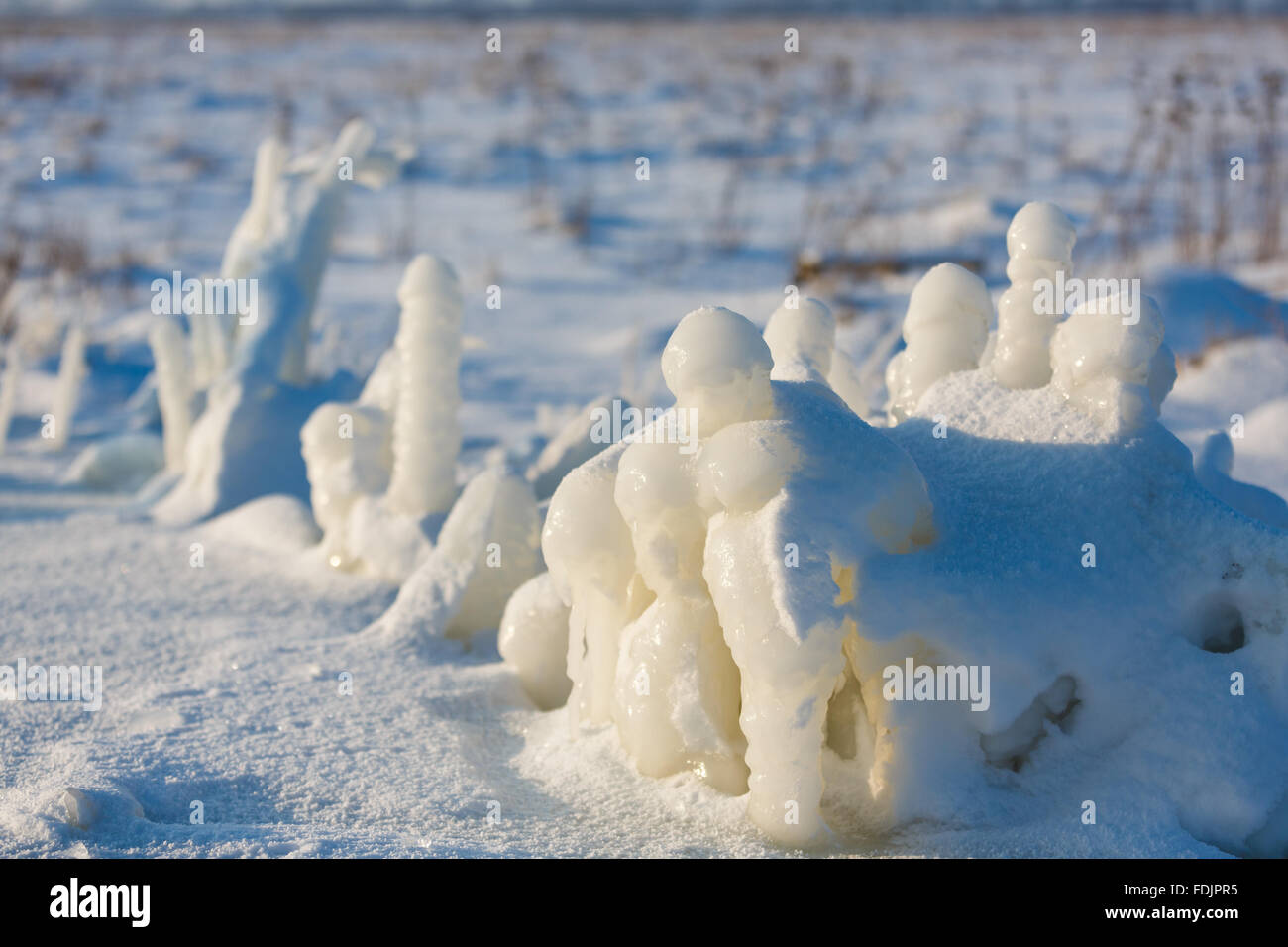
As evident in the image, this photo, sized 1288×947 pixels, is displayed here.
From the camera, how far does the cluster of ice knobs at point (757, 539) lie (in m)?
2.05

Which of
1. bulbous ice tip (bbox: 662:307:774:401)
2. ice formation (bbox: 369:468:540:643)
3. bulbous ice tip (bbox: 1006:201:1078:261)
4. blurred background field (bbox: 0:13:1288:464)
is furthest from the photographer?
blurred background field (bbox: 0:13:1288:464)

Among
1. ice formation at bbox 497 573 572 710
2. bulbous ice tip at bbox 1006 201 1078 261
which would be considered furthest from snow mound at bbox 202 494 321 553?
bulbous ice tip at bbox 1006 201 1078 261

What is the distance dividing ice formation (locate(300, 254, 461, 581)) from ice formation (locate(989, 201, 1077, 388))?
162 centimetres

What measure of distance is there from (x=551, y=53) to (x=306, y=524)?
17591mm

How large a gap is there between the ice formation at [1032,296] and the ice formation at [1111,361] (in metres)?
0.11

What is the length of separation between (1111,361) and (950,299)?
52 cm

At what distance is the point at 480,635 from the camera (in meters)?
3.38

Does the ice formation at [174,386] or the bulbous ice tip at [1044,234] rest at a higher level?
the bulbous ice tip at [1044,234]

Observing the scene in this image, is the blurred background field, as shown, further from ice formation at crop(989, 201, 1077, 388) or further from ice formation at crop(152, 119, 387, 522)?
ice formation at crop(989, 201, 1077, 388)

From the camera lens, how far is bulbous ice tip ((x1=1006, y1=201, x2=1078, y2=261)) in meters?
2.66

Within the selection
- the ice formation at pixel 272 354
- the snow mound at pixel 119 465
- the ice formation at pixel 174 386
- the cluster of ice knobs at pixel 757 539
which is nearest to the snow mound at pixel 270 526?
the ice formation at pixel 272 354

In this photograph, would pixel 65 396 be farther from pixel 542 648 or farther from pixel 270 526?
pixel 542 648

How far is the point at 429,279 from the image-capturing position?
363cm

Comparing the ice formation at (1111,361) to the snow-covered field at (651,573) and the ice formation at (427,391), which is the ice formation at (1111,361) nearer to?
the snow-covered field at (651,573)
